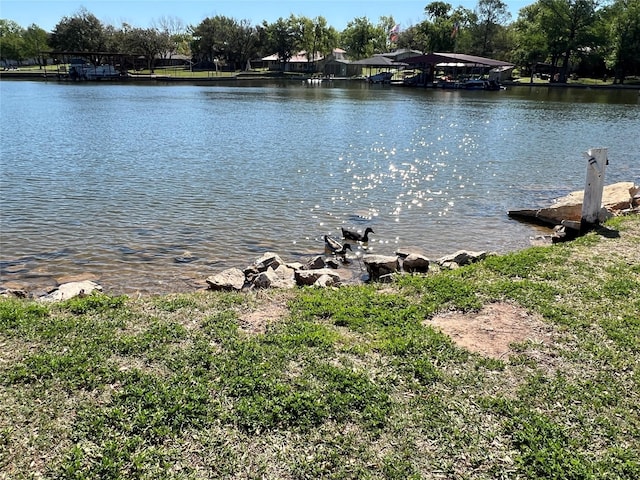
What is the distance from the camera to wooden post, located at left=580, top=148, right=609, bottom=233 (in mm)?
9586

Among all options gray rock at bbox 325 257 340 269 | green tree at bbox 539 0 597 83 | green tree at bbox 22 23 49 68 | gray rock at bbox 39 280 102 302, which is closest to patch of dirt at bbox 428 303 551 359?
gray rock at bbox 325 257 340 269

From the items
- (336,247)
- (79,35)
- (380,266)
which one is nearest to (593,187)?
(380,266)

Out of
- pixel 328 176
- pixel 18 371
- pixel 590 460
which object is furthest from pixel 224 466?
pixel 328 176

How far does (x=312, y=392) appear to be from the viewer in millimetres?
4453

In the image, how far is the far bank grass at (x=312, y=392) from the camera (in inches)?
147

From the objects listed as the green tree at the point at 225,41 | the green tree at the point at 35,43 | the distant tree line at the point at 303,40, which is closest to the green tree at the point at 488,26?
the distant tree line at the point at 303,40

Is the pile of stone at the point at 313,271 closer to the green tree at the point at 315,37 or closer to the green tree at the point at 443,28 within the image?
the green tree at the point at 443,28

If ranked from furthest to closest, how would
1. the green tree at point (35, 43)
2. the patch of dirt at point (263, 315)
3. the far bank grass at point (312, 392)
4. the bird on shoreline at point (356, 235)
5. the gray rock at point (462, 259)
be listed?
the green tree at point (35, 43) < the bird on shoreline at point (356, 235) < the gray rock at point (462, 259) < the patch of dirt at point (263, 315) < the far bank grass at point (312, 392)

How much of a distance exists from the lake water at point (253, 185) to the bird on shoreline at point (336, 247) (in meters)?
0.35

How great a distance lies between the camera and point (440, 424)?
4129 millimetres

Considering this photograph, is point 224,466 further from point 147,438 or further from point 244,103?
point 244,103

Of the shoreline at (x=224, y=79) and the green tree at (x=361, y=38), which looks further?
the green tree at (x=361, y=38)

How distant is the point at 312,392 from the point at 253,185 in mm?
12485

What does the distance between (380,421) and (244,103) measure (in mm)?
45735
